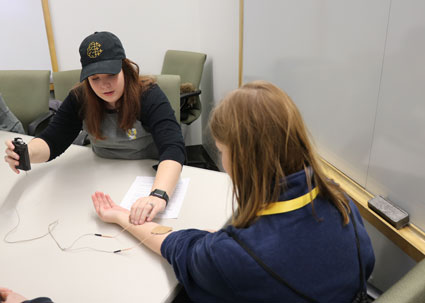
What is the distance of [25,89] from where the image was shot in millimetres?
2375

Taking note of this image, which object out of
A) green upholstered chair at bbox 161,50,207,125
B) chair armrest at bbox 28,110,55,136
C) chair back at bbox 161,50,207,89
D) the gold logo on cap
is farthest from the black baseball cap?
chair back at bbox 161,50,207,89

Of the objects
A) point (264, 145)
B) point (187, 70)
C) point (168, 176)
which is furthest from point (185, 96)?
point (264, 145)

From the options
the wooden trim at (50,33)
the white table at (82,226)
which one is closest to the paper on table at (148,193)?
the white table at (82,226)

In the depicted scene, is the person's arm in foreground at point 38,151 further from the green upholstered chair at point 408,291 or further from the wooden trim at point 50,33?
the wooden trim at point 50,33

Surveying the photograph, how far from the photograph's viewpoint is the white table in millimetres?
848

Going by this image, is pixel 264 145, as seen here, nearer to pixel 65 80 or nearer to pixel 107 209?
pixel 107 209

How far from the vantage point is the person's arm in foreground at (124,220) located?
96 centimetres

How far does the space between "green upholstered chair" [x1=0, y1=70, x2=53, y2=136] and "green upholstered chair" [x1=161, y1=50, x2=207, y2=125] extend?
970 millimetres

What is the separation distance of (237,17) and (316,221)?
190cm

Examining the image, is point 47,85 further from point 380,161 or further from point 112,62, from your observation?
point 380,161

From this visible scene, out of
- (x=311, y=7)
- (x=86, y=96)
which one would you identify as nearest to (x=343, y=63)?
(x=311, y=7)

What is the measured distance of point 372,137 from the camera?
1156mm

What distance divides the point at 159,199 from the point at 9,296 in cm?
47

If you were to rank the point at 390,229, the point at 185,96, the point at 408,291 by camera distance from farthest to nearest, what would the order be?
the point at 185,96
the point at 390,229
the point at 408,291
